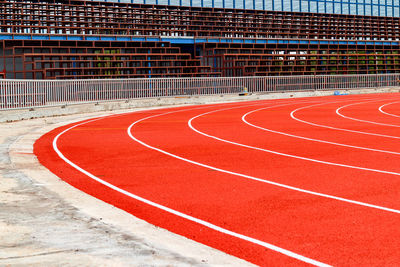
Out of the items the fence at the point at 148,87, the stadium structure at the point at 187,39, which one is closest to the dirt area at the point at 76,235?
the fence at the point at 148,87

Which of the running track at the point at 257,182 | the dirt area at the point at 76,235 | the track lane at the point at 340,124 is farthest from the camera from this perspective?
the track lane at the point at 340,124

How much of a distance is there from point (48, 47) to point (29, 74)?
7.44 feet

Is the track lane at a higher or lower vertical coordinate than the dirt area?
higher

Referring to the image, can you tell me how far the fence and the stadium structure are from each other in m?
6.19

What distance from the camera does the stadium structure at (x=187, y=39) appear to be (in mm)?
39312

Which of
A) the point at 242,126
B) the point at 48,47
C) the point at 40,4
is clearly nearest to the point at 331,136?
the point at 242,126

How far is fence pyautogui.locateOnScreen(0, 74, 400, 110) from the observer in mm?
22594

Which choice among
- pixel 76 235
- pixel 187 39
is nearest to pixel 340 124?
pixel 76 235

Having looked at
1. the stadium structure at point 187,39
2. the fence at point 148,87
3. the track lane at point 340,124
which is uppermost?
the stadium structure at point 187,39

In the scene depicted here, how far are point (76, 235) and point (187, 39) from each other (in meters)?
42.6

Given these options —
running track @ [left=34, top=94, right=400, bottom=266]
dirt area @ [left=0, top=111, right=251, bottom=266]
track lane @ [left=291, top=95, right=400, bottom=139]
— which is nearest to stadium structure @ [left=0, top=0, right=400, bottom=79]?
track lane @ [left=291, top=95, right=400, bottom=139]

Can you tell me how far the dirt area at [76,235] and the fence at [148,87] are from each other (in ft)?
46.1

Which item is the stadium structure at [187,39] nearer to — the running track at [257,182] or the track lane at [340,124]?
the track lane at [340,124]

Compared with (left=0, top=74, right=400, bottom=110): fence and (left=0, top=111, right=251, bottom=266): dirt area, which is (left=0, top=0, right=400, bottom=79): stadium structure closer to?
(left=0, top=74, right=400, bottom=110): fence
